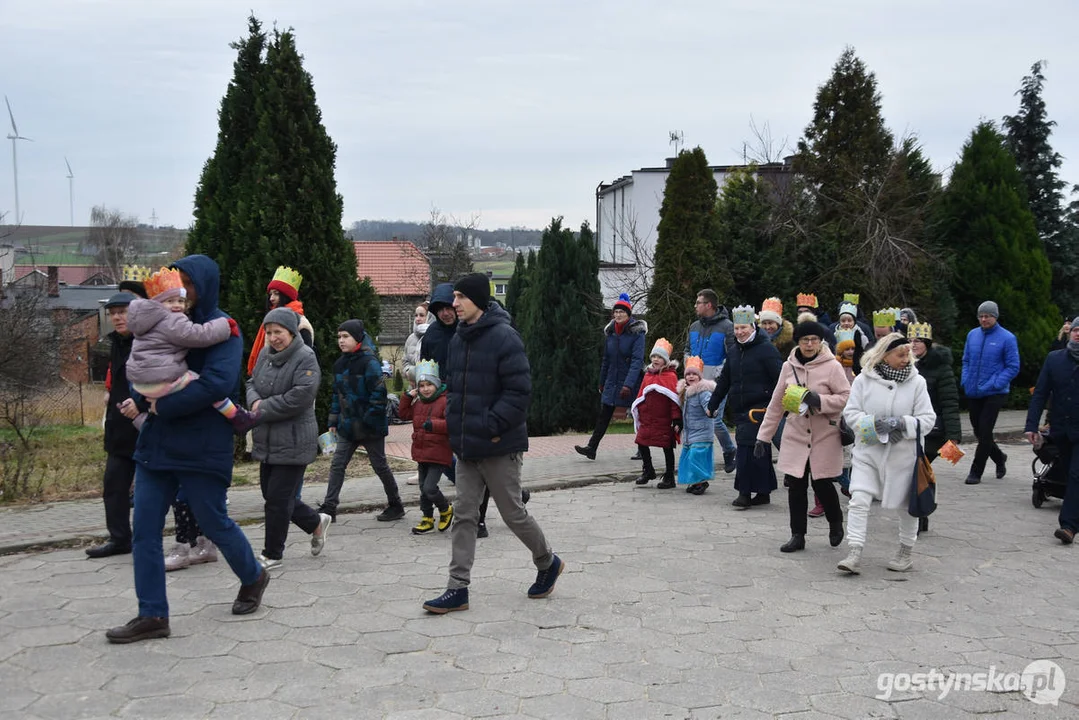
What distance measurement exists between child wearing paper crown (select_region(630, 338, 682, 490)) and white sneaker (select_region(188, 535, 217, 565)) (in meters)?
4.67

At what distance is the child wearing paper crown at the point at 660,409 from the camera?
9789 millimetres

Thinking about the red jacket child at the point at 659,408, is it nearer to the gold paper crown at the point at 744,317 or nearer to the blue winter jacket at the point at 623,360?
the blue winter jacket at the point at 623,360

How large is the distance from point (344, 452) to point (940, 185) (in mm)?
16878

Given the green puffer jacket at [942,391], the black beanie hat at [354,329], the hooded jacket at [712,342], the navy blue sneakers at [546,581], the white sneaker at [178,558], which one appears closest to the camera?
the navy blue sneakers at [546,581]

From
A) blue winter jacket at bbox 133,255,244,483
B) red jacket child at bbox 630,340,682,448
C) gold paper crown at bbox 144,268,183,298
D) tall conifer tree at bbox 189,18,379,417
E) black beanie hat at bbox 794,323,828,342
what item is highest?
tall conifer tree at bbox 189,18,379,417

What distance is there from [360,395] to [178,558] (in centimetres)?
189

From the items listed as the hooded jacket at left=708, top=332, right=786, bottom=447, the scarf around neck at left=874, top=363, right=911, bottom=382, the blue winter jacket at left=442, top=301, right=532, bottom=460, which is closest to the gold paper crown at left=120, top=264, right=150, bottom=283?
the blue winter jacket at left=442, top=301, right=532, bottom=460

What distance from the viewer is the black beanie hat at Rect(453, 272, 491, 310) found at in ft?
18.8

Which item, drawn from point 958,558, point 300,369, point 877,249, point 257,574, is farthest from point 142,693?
point 877,249

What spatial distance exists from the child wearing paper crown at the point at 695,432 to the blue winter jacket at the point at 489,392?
13.9ft

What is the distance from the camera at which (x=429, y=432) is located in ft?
24.5

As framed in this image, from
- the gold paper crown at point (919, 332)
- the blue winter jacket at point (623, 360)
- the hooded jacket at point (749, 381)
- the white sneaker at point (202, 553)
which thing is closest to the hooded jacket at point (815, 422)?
the hooded jacket at point (749, 381)

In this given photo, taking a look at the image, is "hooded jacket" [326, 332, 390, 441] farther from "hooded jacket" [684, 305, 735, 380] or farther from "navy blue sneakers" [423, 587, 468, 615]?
"hooded jacket" [684, 305, 735, 380]

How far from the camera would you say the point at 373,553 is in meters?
7.15
